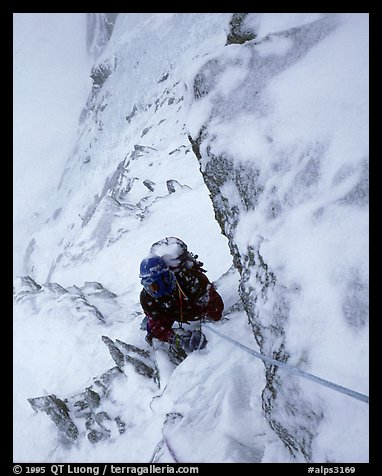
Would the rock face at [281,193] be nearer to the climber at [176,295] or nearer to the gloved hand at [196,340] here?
the climber at [176,295]

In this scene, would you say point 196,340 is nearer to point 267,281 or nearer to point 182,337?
point 182,337

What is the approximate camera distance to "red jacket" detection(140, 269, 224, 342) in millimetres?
4141

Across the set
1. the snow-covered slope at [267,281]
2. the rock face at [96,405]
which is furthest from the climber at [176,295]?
the rock face at [96,405]

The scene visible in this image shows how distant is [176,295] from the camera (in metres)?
4.13

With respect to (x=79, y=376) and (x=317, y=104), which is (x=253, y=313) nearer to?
(x=317, y=104)

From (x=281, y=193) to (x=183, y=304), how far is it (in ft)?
6.60

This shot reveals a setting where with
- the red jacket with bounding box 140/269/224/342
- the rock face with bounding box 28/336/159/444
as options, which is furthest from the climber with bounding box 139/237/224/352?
the rock face with bounding box 28/336/159/444

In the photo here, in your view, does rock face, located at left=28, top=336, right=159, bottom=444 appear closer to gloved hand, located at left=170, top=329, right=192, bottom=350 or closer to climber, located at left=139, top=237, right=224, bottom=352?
gloved hand, located at left=170, top=329, right=192, bottom=350

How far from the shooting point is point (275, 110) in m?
3.09

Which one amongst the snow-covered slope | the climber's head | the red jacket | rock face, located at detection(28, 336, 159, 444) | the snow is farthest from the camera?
the snow

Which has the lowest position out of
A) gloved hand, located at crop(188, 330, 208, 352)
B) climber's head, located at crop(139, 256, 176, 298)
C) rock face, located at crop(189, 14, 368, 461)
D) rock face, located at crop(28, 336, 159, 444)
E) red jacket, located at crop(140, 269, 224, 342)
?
rock face, located at crop(28, 336, 159, 444)

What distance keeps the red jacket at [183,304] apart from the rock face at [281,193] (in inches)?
33.2

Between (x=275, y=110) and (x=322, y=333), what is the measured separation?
1.99 m
